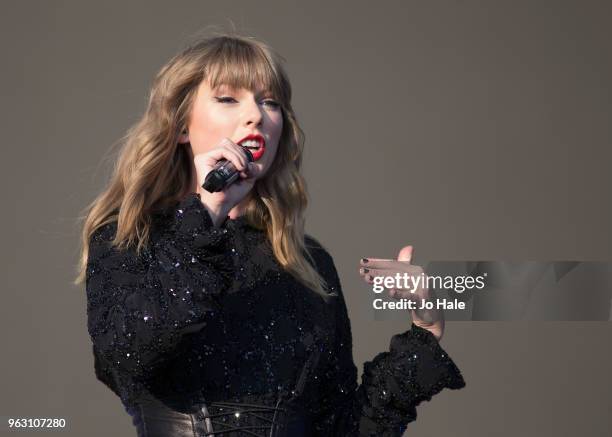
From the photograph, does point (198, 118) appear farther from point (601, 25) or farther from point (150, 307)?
point (601, 25)

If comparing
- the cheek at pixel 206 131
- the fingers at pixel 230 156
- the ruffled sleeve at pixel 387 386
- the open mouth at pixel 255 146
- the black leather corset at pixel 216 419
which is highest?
the cheek at pixel 206 131

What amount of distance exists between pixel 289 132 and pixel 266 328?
42 centimetres

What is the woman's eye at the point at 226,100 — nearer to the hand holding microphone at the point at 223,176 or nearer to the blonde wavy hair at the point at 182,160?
the blonde wavy hair at the point at 182,160

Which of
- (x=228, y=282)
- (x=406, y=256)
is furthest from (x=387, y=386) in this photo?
(x=228, y=282)

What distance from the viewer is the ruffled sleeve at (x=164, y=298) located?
129 cm

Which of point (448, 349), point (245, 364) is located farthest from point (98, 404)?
point (245, 364)

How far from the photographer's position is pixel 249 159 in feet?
4.58

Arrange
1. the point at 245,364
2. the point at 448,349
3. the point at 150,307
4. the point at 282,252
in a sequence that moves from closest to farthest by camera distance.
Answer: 1. the point at 150,307
2. the point at 245,364
3. the point at 282,252
4. the point at 448,349

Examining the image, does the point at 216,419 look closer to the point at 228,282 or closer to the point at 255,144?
the point at 228,282

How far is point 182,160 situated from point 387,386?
23.9 inches

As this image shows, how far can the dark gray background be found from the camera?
3.42m

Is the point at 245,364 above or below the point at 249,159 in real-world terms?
below

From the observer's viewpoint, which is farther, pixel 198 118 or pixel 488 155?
pixel 488 155

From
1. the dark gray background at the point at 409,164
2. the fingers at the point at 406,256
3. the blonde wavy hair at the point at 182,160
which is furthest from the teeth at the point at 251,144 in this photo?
the dark gray background at the point at 409,164
